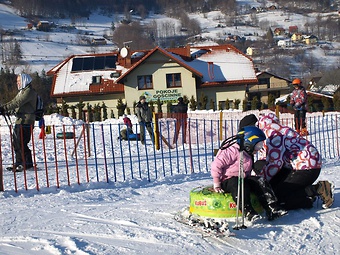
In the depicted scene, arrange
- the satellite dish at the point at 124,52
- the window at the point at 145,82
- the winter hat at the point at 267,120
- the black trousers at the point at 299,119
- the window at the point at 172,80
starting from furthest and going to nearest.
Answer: the satellite dish at the point at 124,52 < the window at the point at 172,80 < the window at the point at 145,82 < the black trousers at the point at 299,119 < the winter hat at the point at 267,120

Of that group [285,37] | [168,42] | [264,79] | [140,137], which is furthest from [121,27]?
[140,137]

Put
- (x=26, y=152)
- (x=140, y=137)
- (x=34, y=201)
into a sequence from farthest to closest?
(x=140, y=137), (x=26, y=152), (x=34, y=201)

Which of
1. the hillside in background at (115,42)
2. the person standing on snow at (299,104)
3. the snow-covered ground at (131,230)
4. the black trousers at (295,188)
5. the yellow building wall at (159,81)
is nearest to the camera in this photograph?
A: the snow-covered ground at (131,230)

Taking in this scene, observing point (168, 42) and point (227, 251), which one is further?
point (168, 42)

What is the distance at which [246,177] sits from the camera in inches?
244

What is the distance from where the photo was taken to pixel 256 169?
21.6 feet

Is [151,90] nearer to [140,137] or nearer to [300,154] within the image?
[140,137]

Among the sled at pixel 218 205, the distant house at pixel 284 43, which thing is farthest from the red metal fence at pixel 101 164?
the distant house at pixel 284 43

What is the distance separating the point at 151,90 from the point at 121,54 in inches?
164

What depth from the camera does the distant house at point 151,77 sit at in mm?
42500

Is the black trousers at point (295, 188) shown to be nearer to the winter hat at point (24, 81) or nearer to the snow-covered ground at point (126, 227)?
the snow-covered ground at point (126, 227)

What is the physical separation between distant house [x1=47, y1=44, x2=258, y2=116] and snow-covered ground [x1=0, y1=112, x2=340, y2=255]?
34.3 m

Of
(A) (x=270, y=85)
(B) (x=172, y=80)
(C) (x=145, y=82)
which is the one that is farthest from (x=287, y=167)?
(A) (x=270, y=85)

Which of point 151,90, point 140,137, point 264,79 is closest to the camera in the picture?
point 140,137
